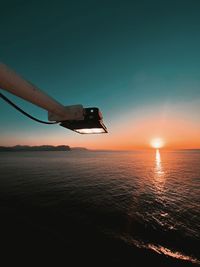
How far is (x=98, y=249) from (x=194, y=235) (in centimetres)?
622

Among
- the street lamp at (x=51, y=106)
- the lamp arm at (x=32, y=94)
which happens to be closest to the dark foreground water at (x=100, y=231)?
the street lamp at (x=51, y=106)

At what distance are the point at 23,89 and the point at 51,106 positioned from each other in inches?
31.8

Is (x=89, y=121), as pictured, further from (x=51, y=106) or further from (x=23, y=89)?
(x=23, y=89)

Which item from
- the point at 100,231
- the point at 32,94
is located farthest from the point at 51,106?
the point at 100,231

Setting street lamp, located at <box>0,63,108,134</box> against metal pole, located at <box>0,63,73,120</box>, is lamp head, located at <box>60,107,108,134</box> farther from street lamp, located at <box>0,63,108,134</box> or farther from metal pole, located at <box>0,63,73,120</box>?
metal pole, located at <box>0,63,73,120</box>

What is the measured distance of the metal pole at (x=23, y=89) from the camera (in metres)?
1.69

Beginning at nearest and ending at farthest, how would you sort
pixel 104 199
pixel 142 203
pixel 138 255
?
pixel 138 255
pixel 142 203
pixel 104 199

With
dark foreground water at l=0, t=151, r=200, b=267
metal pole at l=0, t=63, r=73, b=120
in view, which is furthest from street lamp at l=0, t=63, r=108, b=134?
dark foreground water at l=0, t=151, r=200, b=267

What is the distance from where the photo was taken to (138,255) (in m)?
7.25

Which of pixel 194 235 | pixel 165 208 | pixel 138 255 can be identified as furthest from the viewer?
pixel 165 208

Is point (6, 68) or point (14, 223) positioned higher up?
point (6, 68)

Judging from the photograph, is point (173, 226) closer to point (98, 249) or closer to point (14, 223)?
point (98, 249)

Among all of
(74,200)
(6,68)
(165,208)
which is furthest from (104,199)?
(6,68)

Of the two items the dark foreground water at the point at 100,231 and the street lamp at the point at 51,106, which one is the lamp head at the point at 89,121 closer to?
the street lamp at the point at 51,106
